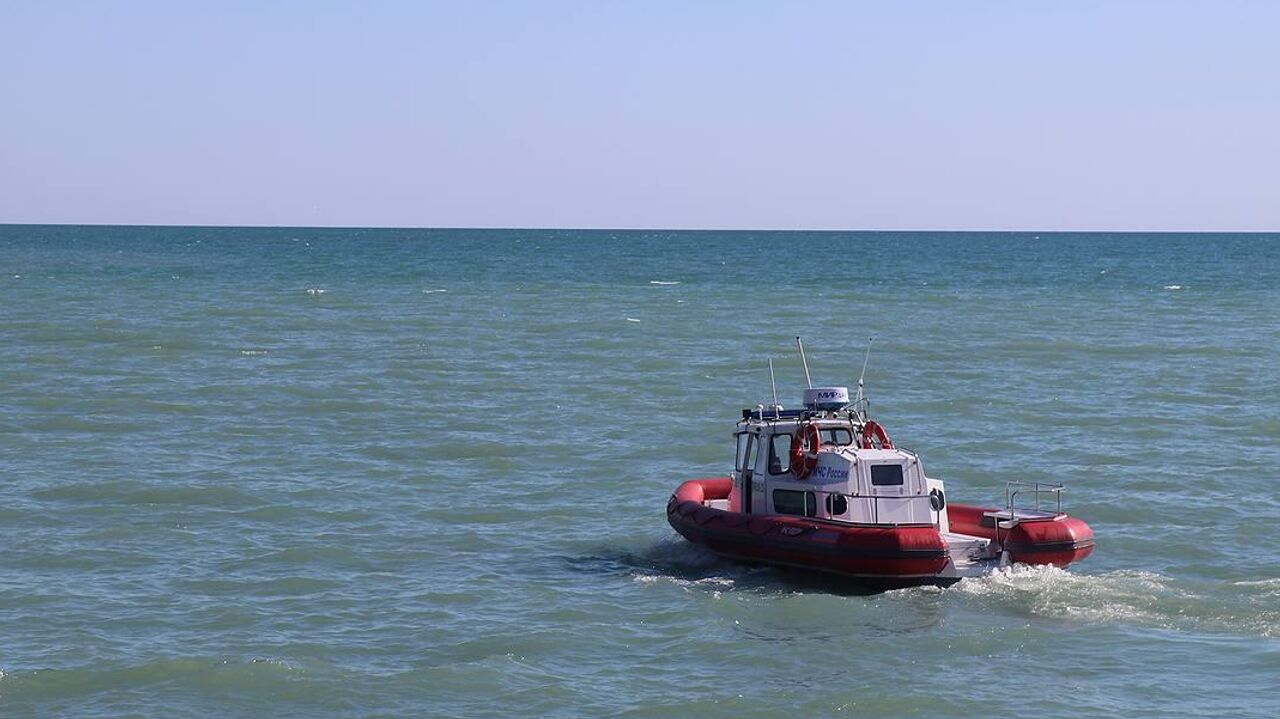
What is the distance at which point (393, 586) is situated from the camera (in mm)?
20812

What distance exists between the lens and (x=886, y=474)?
2153cm

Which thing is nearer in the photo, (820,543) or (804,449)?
(820,543)

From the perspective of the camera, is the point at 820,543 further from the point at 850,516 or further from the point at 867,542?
the point at 850,516

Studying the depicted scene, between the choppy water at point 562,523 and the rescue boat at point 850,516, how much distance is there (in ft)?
1.26

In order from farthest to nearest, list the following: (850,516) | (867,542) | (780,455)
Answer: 1. (780,455)
2. (850,516)
3. (867,542)

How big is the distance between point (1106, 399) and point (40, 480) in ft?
77.7

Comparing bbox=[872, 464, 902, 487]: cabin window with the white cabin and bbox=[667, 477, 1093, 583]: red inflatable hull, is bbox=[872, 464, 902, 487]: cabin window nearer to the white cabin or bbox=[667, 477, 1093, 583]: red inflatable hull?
the white cabin

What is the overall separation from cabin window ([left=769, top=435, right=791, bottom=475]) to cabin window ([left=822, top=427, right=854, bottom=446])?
529 millimetres

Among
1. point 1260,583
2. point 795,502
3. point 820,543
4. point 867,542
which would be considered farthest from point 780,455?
point 1260,583

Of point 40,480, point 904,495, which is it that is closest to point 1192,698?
point 904,495

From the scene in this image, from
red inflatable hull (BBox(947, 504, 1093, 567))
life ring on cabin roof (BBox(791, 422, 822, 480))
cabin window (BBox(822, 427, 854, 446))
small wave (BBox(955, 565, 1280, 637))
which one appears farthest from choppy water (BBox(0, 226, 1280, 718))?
cabin window (BBox(822, 427, 854, 446))

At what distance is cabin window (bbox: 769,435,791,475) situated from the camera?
22.6 meters

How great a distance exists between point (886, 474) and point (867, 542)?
1357 mm

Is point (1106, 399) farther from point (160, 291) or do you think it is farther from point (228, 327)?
point (160, 291)
